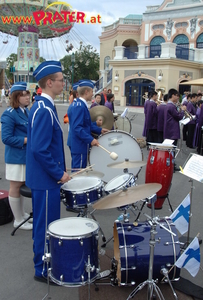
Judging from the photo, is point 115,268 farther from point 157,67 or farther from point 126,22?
point 126,22

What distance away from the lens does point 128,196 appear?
2432 mm

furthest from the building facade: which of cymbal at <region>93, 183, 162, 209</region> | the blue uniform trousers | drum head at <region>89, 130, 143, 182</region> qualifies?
cymbal at <region>93, 183, 162, 209</region>

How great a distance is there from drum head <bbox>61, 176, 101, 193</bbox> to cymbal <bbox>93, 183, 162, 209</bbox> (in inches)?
20.9

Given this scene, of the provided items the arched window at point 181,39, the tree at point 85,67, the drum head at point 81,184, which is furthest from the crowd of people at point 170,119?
the tree at point 85,67

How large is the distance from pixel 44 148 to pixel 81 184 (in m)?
0.70

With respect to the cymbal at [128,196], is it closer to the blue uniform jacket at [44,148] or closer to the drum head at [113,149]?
the blue uniform jacket at [44,148]

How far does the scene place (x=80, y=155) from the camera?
4.84 metres

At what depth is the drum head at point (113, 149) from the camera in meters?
4.93

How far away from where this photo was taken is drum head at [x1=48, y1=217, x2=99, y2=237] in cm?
246

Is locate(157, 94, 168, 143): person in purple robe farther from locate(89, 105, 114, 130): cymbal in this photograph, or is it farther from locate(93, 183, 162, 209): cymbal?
locate(93, 183, 162, 209): cymbal

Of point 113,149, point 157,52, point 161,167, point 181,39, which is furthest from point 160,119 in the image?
point 181,39

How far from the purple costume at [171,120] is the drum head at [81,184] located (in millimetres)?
4492

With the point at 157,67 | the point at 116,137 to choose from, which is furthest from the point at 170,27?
the point at 116,137

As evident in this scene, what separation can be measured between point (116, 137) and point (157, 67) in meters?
22.8
